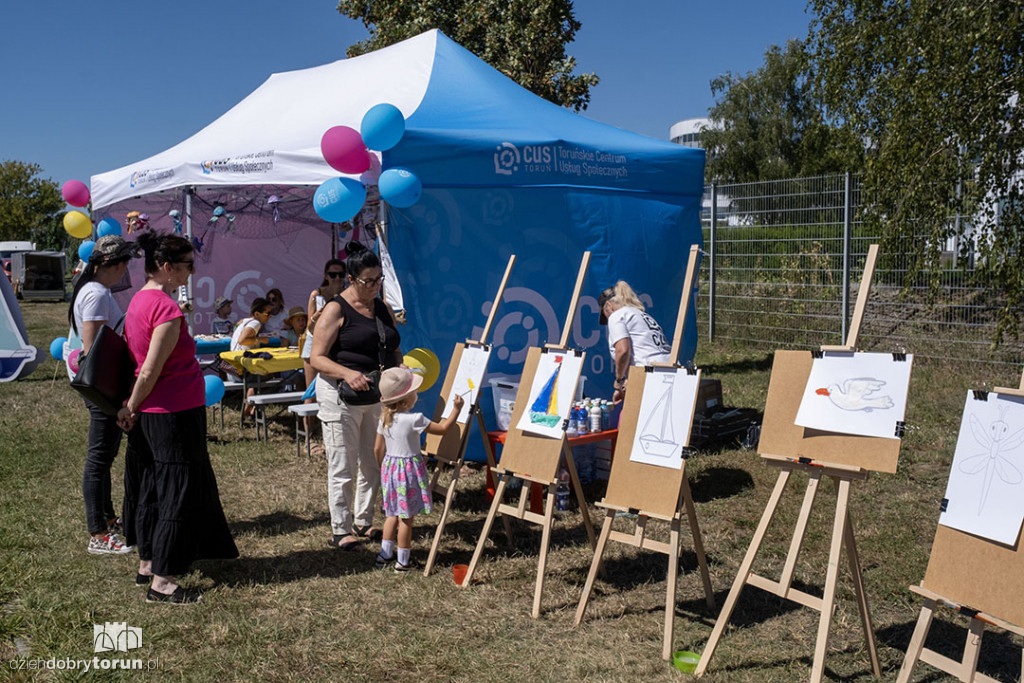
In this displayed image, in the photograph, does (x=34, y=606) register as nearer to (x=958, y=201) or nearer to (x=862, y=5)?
(x=958, y=201)

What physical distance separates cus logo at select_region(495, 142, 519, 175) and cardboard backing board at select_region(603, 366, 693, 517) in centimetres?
302

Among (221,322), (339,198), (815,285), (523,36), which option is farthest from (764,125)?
(339,198)

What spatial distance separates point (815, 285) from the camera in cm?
1106

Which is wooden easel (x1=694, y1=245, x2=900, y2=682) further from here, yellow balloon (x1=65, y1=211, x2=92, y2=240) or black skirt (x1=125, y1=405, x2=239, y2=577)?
yellow balloon (x1=65, y1=211, x2=92, y2=240)

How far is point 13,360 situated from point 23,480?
4.98 metres

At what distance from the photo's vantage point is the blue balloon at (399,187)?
18.5 feet

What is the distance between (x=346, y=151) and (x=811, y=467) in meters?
4.03

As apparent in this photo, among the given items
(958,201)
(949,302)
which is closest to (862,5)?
(958,201)

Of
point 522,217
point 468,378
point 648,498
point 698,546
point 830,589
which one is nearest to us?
point 830,589

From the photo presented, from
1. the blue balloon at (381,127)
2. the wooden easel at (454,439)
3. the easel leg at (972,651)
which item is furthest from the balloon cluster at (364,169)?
the easel leg at (972,651)

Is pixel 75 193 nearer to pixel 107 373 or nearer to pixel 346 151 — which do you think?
pixel 346 151

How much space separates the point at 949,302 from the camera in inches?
373

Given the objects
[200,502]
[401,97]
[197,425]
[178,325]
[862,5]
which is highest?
[862,5]

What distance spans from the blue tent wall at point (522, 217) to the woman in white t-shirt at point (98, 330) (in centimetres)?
212
